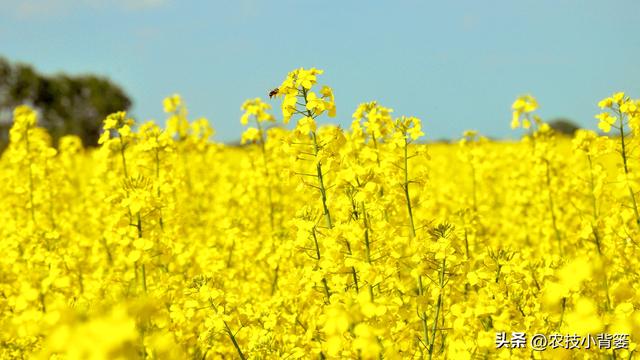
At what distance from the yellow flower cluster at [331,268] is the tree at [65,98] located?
40689mm

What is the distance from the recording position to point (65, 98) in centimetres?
5194

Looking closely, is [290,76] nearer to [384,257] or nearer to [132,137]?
[384,257]

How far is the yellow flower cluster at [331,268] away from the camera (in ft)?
9.95

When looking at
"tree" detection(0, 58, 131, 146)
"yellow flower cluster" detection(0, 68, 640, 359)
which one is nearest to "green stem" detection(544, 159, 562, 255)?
"yellow flower cluster" detection(0, 68, 640, 359)

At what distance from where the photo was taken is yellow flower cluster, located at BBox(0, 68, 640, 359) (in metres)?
3.03

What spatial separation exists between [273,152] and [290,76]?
14.5 feet

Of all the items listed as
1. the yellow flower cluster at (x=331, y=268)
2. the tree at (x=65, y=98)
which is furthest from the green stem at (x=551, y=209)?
the tree at (x=65, y=98)

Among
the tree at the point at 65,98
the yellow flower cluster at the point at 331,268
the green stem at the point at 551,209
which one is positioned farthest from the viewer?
the tree at the point at 65,98

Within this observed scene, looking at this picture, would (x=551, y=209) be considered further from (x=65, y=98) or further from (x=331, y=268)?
(x=65, y=98)

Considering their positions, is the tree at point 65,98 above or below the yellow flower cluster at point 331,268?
above

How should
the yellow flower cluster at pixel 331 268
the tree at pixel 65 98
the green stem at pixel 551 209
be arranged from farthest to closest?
1. the tree at pixel 65 98
2. the green stem at pixel 551 209
3. the yellow flower cluster at pixel 331 268

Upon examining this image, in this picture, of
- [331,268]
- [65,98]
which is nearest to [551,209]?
[331,268]

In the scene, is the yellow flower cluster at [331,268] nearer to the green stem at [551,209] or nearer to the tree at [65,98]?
the green stem at [551,209]

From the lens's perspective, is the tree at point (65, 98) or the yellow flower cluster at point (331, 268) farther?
the tree at point (65, 98)
